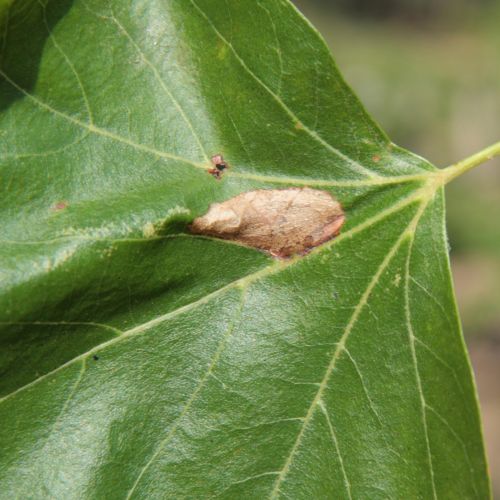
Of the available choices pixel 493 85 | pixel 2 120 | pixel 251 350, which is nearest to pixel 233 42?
pixel 2 120

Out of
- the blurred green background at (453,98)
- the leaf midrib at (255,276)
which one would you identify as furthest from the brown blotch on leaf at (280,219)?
the blurred green background at (453,98)

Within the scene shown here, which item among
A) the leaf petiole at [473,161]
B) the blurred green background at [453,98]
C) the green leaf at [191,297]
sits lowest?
the green leaf at [191,297]

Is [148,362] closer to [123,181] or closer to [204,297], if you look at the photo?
[204,297]

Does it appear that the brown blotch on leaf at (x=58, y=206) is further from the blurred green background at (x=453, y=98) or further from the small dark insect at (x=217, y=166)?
the blurred green background at (x=453, y=98)

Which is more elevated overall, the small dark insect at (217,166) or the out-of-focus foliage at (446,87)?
the out-of-focus foliage at (446,87)

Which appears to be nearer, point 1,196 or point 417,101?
point 1,196

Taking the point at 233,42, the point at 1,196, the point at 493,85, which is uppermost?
the point at 493,85
